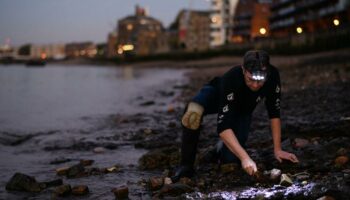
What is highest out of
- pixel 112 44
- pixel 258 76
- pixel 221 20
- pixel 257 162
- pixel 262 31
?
pixel 221 20

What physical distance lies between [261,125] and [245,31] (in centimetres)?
10107

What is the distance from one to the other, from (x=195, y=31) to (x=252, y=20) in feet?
119

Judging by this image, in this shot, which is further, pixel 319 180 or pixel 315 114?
pixel 315 114

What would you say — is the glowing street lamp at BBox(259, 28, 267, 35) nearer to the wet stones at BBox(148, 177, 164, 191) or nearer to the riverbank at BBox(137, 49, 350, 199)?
the riverbank at BBox(137, 49, 350, 199)

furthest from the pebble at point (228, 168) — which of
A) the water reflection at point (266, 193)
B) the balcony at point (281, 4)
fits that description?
the balcony at point (281, 4)

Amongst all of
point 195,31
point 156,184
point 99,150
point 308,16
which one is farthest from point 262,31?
point 156,184

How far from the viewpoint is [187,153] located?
20.1 feet

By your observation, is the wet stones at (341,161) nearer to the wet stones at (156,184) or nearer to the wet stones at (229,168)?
the wet stones at (229,168)

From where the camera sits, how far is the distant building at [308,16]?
58.2m

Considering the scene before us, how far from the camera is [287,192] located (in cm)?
498

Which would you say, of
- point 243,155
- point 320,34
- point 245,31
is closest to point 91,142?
point 243,155

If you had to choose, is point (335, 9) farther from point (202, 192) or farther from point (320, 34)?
point (202, 192)

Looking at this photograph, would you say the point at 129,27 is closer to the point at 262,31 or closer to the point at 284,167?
the point at 262,31

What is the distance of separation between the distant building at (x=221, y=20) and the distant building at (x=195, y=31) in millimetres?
5271
